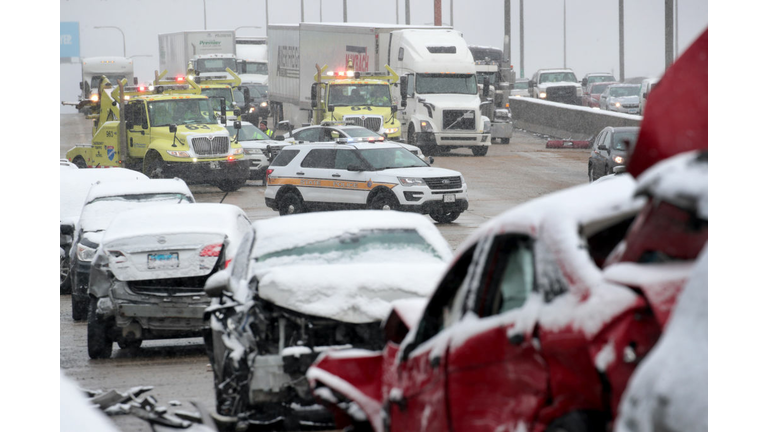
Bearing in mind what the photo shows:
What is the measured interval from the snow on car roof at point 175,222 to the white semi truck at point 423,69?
61.8ft

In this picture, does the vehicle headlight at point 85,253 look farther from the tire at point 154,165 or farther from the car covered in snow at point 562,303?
the tire at point 154,165

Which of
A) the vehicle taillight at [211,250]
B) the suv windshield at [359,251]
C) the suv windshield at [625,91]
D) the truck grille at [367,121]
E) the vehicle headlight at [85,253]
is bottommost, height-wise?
the vehicle headlight at [85,253]

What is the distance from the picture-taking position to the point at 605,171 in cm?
1274

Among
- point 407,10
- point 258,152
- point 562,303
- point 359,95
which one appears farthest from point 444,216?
point 562,303

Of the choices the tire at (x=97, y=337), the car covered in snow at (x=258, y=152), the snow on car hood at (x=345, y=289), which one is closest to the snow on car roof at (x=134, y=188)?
the tire at (x=97, y=337)

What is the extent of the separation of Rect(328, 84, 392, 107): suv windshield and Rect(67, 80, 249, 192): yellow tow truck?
4.60 metres

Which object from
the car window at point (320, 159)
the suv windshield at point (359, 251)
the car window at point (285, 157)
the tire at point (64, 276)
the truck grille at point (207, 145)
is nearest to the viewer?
the suv windshield at point (359, 251)

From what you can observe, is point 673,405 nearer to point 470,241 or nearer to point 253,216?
point 470,241

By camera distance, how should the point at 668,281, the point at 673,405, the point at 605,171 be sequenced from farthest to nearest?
the point at 605,171 → the point at 668,281 → the point at 673,405

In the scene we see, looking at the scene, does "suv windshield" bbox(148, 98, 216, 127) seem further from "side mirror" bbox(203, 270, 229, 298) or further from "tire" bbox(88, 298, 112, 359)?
"side mirror" bbox(203, 270, 229, 298)

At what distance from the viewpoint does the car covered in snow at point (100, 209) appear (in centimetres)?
1104

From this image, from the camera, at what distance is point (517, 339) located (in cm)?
307
